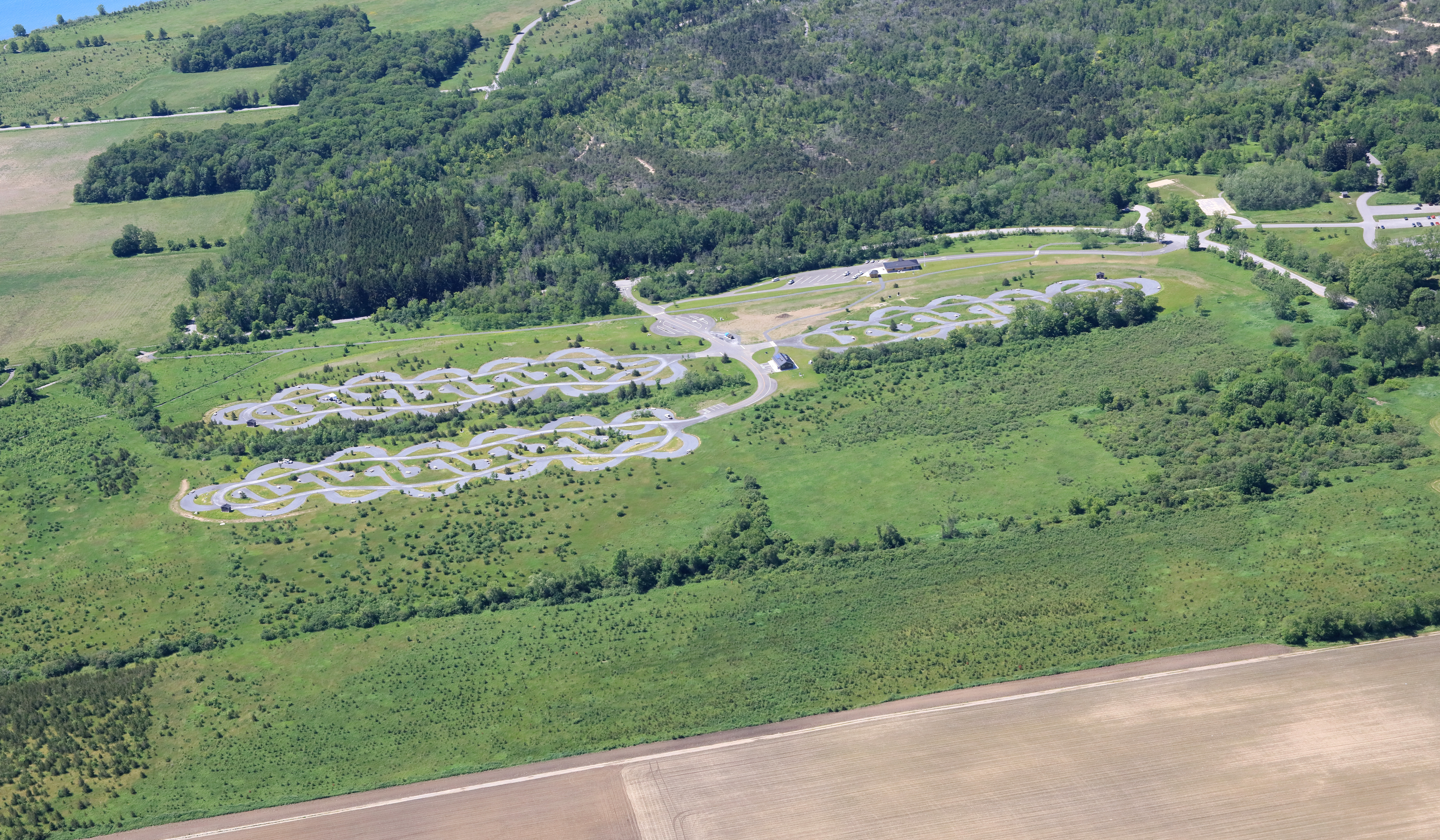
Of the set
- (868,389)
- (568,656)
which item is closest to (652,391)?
(868,389)

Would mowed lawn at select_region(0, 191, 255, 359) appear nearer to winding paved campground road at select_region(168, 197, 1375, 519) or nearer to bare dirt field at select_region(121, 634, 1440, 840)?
winding paved campground road at select_region(168, 197, 1375, 519)

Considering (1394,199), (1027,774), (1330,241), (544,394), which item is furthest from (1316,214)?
(1027,774)

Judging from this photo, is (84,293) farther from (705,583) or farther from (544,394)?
(705,583)

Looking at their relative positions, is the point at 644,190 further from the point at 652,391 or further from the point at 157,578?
the point at 157,578

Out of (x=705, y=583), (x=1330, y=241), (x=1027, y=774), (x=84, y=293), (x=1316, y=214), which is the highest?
(x=84, y=293)

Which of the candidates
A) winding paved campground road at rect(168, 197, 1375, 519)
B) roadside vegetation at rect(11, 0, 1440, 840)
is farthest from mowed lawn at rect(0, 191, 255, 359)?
winding paved campground road at rect(168, 197, 1375, 519)

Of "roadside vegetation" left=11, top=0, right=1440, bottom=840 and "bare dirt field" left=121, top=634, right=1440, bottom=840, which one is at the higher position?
"roadside vegetation" left=11, top=0, right=1440, bottom=840

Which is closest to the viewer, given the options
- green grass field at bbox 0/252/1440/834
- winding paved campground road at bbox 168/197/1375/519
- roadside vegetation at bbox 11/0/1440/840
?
green grass field at bbox 0/252/1440/834

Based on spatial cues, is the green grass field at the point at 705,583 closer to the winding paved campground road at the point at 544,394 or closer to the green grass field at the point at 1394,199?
the winding paved campground road at the point at 544,394
